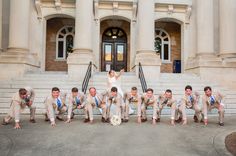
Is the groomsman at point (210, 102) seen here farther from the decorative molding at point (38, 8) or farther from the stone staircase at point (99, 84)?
the decorative molding at point (38, 8)

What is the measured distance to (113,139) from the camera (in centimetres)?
692

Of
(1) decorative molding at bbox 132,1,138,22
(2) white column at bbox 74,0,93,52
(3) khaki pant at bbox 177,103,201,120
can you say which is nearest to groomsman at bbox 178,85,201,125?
(3) khaki pant at bbox 177,103,201,120

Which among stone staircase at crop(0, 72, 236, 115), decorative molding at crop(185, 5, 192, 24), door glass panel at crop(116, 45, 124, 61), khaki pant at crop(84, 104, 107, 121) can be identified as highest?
decorative molding at crop(185, 5, 192, 24)

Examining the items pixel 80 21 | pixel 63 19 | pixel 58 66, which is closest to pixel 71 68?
pixel 80 21

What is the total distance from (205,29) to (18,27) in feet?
34.4

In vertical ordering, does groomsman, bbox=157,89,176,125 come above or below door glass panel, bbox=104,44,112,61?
below

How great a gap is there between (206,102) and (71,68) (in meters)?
8.19

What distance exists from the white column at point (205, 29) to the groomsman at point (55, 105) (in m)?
10.7

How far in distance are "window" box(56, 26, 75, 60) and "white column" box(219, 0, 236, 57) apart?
1010cm

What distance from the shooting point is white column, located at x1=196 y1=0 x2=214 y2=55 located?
17.2m

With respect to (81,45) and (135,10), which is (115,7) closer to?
(135,10)

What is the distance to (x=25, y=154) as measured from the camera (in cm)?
585

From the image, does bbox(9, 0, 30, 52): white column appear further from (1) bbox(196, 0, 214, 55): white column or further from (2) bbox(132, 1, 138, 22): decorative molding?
(1) bbox(196, 0, 214, 55): white column

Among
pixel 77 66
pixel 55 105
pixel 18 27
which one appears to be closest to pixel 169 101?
pixel 55 105
